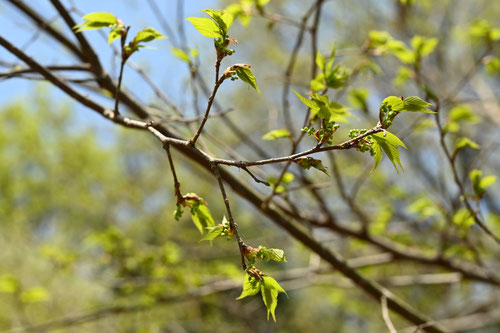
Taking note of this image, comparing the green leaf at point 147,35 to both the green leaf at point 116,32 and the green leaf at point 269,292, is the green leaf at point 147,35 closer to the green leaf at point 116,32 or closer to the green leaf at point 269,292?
the green leaf at point 116,32

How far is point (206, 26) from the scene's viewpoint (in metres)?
0.67

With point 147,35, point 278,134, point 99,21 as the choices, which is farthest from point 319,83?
point 99,21

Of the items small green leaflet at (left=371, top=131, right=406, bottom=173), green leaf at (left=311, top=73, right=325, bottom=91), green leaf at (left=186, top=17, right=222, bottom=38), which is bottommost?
small green leaflet at (left=371, top=131, right=406, bottom=173)

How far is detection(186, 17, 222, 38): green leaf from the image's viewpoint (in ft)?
2.17

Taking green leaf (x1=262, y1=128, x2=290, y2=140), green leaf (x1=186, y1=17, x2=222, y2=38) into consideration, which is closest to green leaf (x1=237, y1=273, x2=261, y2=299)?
green leaf (x1=186, y1=17, x2=222, y2=38)

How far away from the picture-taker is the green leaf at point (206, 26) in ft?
2.17

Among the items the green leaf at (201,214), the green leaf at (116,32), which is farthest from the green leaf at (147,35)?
the green leaf at (201,214)

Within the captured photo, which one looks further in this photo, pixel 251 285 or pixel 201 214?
pixel 201 214

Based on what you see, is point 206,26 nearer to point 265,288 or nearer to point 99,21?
point 99,21

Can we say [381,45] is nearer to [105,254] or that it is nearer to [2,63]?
[2,63]

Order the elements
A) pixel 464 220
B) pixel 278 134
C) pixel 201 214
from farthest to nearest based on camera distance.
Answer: pixel 464 220, pixel 278 134, pixel 201 214

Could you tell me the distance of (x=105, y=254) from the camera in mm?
2406

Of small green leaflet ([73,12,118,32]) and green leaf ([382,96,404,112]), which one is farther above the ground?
small green leaflet ([73,12,118,32])

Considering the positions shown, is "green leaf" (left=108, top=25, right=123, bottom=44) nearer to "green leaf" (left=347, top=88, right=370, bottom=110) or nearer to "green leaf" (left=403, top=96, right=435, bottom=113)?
"green leaf" (left=403, top=96, right=435, bottom=113)
